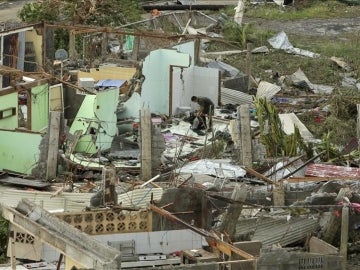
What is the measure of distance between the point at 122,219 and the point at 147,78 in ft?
31.5

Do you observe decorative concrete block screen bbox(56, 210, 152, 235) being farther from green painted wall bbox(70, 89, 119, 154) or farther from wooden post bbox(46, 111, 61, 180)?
green painted wall bbox(70, 89, 119, 154)

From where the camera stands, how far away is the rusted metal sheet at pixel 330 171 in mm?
19969

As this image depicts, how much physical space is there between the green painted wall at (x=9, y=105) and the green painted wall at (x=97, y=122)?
3.47ft

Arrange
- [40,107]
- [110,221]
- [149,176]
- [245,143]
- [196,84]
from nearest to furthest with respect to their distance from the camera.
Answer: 1. [110,221]
2. [149,176]
3. [245,143]
4. [40,107]
5. [196,84]

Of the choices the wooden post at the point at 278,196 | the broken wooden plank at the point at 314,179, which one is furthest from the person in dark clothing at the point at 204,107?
the wooden post at the point at 278,196

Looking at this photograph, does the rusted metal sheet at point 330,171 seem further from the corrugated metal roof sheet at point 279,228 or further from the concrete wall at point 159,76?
the concrete wall at point 159,76

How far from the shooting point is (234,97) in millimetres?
25984

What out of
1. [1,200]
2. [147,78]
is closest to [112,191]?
[1,200]

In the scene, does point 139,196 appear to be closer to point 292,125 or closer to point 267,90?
point 292,125

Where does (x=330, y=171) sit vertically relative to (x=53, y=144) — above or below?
below

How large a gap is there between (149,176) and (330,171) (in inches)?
120

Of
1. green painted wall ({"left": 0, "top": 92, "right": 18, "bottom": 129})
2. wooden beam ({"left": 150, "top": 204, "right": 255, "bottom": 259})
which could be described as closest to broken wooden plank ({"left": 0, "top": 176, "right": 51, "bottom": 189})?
green painted wall ({"left": 0, "top": 92, "right": 18, "bottom": 129})

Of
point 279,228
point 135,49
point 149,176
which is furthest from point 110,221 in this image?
point 135,49

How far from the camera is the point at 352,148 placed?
2191 centimetres
